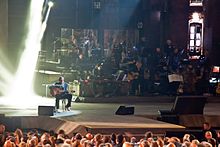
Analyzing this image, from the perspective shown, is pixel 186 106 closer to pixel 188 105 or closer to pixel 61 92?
pixel 188 105

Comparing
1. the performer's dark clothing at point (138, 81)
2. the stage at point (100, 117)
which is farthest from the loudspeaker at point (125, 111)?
the performer's dark clothing at point (138, 81)

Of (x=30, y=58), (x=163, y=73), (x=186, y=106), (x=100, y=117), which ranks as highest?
(x=30, y=58)

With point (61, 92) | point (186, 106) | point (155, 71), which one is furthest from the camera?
point (155, 71)

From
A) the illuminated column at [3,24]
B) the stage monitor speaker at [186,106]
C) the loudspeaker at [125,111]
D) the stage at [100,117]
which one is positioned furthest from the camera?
the illuminated column at [3,24]

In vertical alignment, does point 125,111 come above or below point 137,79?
below

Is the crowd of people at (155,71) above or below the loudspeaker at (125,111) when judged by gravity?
above

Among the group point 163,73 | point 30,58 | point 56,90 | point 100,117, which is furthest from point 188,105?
point 30,58

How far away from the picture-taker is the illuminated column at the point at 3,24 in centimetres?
2350

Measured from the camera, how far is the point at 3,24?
→ 23.6 meters

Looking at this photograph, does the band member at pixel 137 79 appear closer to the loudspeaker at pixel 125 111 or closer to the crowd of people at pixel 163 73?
Result: the crowd of people at pixel 163 73

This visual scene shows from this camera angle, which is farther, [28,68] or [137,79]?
[28,68]

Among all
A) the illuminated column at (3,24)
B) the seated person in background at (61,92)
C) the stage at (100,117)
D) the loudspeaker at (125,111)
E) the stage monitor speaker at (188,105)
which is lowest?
the stage at (100,117)

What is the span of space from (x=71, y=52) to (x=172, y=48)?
445 cm

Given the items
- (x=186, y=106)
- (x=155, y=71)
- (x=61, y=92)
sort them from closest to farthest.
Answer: (x=186, y=106), (x=61, y=92), (x=155, y=71)
